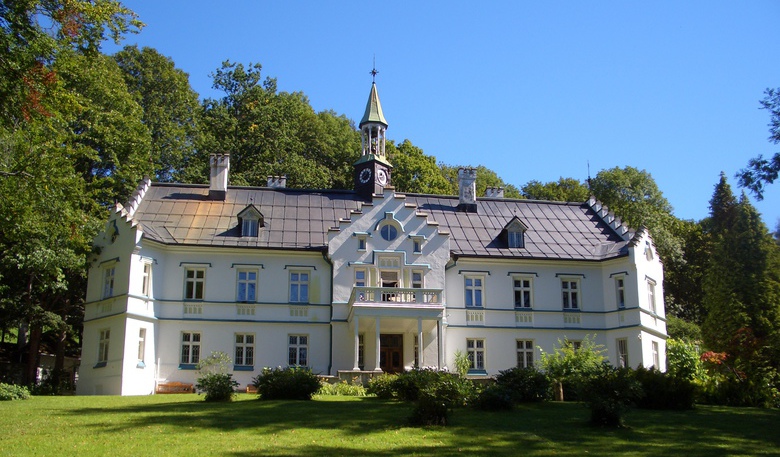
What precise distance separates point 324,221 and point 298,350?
642cm

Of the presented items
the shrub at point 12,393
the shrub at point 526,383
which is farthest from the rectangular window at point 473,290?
the shrub at point 12,393

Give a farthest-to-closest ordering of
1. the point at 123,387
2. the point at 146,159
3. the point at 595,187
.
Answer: the point at 595,187, the point at 146,159, the point at 123,387

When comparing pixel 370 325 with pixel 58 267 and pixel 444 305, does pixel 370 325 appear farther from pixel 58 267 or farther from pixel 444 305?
pixel 58 267

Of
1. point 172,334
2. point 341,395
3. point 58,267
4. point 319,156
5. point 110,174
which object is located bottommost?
point 341,395

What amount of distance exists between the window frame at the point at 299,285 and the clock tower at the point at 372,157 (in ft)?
21.3

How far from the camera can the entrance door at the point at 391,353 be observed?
37062 mm

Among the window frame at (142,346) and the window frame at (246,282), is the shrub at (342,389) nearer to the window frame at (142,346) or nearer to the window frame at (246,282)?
the window frame at (246,282)

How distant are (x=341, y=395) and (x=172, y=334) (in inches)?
397

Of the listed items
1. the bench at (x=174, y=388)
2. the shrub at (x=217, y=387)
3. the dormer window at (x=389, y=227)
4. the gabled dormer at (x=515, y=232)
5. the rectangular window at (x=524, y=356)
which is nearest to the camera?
the shrub at (x=217, y=387)

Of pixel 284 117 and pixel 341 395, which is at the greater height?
pixel 284 117

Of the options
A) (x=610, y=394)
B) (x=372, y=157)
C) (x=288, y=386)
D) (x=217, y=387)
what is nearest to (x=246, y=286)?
(x=372, y=157)

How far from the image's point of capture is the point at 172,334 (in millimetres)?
36156

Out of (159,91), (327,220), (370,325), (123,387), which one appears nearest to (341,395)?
(370,325)

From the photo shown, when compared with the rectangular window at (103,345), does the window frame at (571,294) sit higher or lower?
higher
